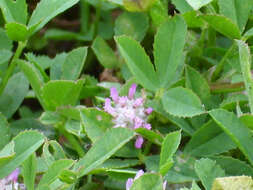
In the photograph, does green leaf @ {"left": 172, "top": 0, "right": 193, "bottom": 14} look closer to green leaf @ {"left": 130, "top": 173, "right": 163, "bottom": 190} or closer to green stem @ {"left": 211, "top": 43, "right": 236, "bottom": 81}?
green stem @ {"left": 211, "top": 43, "right": 236, "bottom": 81}

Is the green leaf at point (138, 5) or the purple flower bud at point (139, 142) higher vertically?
the green leaf at point (138, 5)

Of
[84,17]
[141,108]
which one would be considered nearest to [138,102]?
[141,108]

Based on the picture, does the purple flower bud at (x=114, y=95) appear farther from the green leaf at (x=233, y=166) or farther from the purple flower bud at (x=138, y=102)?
the green leaf at (x=233, y=166)

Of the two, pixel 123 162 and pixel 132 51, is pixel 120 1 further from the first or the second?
pixel 123 162

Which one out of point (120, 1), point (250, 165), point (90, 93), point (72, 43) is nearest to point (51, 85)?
point (90, 93)

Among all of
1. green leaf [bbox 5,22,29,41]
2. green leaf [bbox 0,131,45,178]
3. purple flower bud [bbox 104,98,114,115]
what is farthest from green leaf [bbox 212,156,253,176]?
green leaf [bbox 5,22,29,41]

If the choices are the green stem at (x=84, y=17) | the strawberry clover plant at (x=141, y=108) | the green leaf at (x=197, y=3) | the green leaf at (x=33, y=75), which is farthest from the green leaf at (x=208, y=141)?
the green stem at (x=84, y=17)

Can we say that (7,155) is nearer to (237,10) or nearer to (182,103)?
(182,103)
